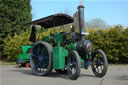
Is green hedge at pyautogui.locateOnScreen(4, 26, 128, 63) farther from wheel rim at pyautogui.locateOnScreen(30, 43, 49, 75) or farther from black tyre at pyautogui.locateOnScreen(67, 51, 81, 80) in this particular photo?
black tyre at pyautogui.locateOnScreen(67, 51, 81, 80)

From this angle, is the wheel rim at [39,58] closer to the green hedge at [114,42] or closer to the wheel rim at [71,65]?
the wheel rim at [71,65]

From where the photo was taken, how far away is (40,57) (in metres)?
7.39

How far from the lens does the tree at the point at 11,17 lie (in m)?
17.9

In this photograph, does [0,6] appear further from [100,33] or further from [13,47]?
[100,33]

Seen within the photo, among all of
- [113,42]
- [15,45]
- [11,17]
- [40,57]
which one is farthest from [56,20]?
[11,17]

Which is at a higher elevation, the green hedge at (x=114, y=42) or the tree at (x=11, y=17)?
the tree at (x=11, y=17)

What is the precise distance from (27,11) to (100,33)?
32.8ft

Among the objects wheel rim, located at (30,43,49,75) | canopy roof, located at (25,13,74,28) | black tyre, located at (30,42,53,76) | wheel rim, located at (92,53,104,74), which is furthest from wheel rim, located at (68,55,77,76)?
canopy roof, located at (25,13,74,28)

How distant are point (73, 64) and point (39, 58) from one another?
74.5 inches

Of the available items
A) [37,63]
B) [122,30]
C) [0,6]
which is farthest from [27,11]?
[37,63]

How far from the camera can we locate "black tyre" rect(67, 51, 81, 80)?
5711 millimetres

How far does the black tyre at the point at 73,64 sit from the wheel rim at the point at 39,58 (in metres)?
1.20

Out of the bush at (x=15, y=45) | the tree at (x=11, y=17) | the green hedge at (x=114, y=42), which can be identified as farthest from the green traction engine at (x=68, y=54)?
the tree at (x=11, y=17)

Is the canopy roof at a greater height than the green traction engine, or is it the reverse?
the canopy roof
